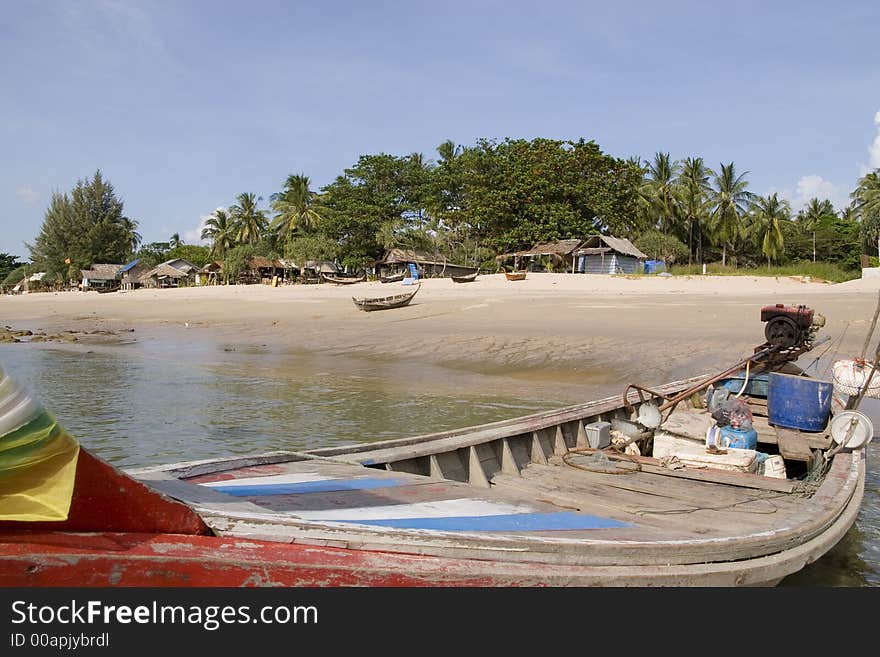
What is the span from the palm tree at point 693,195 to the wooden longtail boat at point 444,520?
47784 millimetres

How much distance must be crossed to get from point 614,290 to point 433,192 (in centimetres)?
2086

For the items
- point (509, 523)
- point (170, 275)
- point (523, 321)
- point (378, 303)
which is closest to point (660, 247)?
point (378, 303)

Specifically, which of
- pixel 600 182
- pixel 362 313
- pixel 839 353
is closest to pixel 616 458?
pixel 839 353

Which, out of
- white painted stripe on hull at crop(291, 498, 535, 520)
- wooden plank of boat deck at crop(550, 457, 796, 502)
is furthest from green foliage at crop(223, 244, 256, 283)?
white painted stripe on hull at crop(291, 498, 535, 520)

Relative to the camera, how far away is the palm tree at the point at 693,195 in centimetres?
5109

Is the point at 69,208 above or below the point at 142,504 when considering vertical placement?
above

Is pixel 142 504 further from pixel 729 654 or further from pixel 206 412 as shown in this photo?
pixel 206 412

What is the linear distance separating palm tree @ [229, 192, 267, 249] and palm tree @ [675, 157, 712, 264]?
35435mm

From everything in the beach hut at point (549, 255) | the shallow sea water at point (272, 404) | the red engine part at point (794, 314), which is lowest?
the shallow sea water at point (272, 404)

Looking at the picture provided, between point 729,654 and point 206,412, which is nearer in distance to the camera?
point 729,654

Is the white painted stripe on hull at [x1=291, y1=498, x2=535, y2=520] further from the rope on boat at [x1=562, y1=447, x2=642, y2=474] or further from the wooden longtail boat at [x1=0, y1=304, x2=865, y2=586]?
the rope on boat at [x1=562, y1=447, x2=642, y2=474]

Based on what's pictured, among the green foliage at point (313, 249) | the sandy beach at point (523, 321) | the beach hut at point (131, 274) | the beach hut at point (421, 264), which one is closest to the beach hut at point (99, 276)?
the beach hut at point (131, 274)

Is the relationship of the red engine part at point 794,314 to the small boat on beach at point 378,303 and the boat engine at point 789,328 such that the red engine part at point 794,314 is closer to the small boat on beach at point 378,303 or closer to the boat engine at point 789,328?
the boat engine at point 789,328

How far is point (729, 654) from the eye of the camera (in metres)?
2.85
